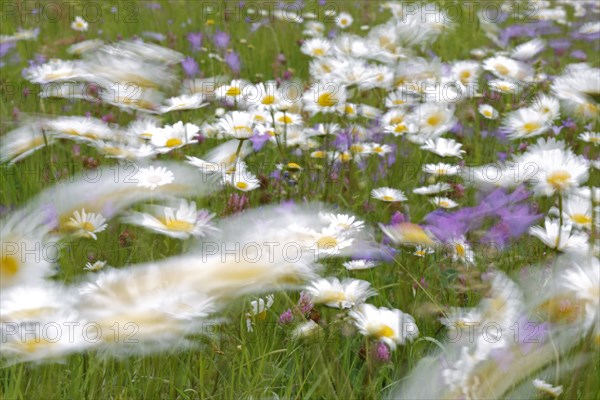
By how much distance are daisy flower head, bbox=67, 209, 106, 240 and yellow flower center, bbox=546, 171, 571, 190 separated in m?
0.38

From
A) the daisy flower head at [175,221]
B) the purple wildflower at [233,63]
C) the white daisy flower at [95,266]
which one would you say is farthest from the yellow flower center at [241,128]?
the purple wildflower at [233,63]

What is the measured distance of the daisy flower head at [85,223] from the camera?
621mm

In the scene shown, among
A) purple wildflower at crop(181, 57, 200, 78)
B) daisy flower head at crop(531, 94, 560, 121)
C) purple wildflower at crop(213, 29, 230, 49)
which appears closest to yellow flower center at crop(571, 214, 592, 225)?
daisy flower head at crop(531, 94, 560, 121)

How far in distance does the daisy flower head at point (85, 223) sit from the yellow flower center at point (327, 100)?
489mm

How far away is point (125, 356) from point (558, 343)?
1.07 ft

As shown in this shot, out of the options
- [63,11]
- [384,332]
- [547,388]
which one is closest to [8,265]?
[384,332]

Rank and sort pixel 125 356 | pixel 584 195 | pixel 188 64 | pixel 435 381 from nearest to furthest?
pixel 435 381 → pixel 125 356 → pixel 584 195 → pixel 188 64

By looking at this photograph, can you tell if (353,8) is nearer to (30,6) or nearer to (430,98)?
(30,6)

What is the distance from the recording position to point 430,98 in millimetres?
1304

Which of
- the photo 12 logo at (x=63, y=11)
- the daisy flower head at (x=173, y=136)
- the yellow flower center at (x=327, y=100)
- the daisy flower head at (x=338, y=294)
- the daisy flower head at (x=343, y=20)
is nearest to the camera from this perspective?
the daisy flower head at (x=338, y=294)

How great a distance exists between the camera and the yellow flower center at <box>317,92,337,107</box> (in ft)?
3.68

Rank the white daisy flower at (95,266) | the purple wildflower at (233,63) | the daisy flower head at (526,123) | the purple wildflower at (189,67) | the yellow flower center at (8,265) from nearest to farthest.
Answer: the yellow flower center at (8,265) → the white daisy flower at (95,266) → the daisy flower head at (526,123) → the purple wildflower at (189,67) → the purple wildflower at (233,63)

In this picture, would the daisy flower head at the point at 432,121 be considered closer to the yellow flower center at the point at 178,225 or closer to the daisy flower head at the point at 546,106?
the daisy flower head at the point at 546,106

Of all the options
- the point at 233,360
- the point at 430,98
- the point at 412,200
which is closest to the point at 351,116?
the point at 430,98
